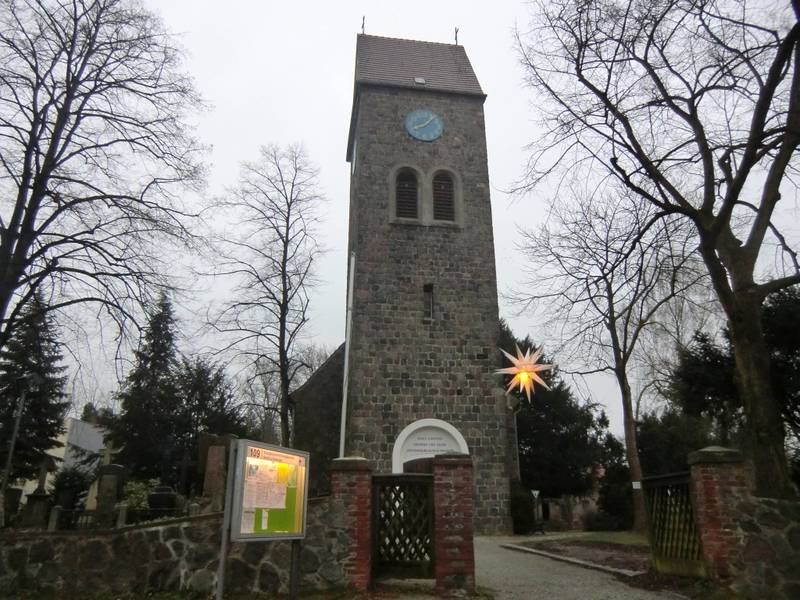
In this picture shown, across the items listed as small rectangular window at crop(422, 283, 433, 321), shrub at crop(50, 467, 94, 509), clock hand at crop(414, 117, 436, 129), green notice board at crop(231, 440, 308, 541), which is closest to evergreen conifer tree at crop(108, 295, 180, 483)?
shrub at crop(50, 467, 94, 509)

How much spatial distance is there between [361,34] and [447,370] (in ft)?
50.5

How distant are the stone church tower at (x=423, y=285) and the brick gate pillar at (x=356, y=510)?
969 cm

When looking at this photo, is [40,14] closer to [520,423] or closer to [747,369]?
[747,369]

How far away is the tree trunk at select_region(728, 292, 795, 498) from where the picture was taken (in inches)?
328

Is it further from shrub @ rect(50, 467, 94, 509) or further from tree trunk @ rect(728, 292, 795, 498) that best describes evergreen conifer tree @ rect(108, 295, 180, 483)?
tree trunk @ rect(728, 292, 795, 498)

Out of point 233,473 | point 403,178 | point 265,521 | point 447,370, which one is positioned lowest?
point 265,521

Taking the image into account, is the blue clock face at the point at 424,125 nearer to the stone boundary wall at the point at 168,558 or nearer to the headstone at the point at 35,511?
the headstone at the point at 35,511

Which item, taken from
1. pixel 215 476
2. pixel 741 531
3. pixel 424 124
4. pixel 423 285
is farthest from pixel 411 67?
pixel 741 531

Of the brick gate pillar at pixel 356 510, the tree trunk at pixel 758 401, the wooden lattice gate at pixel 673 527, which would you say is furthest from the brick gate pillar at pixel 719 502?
the brick gate pillar at pixel 356 510

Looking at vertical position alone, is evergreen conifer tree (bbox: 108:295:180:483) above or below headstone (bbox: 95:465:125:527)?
above

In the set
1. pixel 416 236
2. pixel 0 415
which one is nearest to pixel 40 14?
pixel 416 236

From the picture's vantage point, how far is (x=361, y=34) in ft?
85.0

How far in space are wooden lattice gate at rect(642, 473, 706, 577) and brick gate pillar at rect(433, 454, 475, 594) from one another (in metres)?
3.02

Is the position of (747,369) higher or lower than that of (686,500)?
higher
